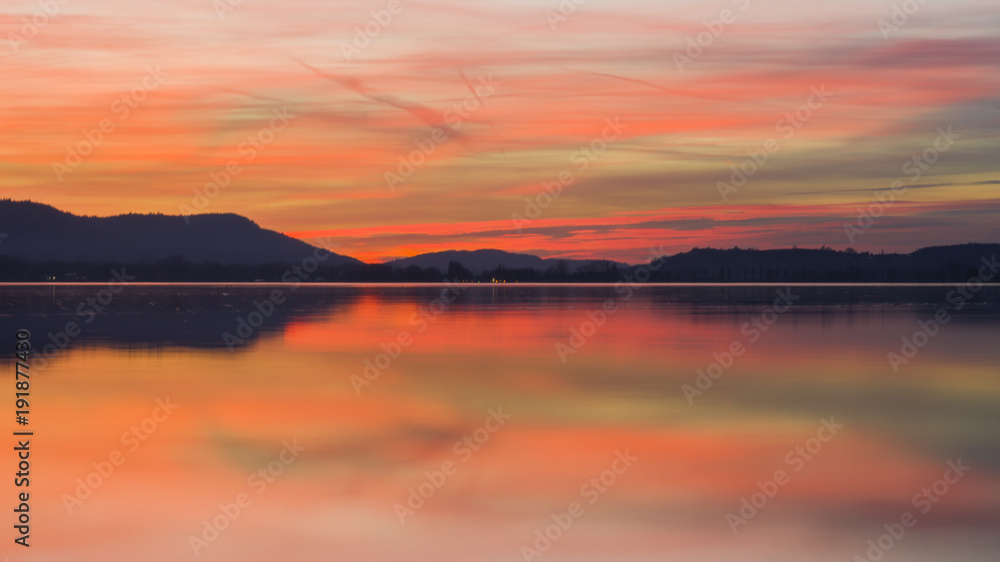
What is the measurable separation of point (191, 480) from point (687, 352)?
17473 mm

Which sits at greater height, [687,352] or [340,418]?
[687,352]

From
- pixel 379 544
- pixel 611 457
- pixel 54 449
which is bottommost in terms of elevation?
pixel 54 449

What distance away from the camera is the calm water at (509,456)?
31.2 feet

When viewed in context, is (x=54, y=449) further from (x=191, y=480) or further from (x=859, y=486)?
(x=859, y=486)

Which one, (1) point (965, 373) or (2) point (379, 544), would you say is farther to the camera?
(1) point (965, 373)

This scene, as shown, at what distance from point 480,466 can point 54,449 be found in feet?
18.3

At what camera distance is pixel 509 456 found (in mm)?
Result: 13062

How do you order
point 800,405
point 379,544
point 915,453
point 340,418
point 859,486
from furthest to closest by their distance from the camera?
point 800,405 → point 340,418 → point 915,453 → point 859,486 → point 379,544

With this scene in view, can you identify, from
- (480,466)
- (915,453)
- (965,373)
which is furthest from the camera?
(965,373)

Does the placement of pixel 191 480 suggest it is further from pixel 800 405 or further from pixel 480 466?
pixel 800 405

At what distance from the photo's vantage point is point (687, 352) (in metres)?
27.1

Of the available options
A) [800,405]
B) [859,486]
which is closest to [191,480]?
[859,486]

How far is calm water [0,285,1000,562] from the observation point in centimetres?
951

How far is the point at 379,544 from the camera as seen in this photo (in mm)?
9328
